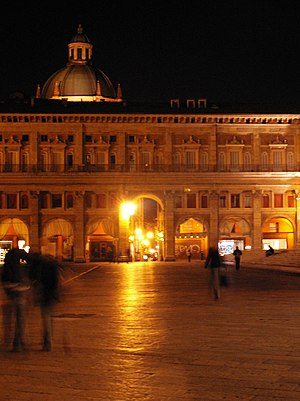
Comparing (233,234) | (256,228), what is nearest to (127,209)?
(233,234)

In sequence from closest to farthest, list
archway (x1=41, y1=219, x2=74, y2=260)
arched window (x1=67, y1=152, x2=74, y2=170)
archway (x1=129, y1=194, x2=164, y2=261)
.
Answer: archway (x1=41, y1=219, x2=74, y2=260)
arched window (x1=67, y1=152, x2=74, y2=170)
archway (x1=129, y1=194, x2=164, y2=261)

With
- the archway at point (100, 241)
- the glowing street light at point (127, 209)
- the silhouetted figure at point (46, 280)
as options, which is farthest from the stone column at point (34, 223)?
the silhouetted figure at point (46, 280)

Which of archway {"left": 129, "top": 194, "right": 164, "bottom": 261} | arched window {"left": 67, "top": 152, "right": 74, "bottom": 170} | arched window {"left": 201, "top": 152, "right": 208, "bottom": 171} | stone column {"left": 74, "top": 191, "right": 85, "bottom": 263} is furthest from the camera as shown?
archway {"left": 129, "top": 194, "right": 164, "bottom": 261}

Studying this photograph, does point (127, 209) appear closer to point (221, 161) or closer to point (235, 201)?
point (235, 201)

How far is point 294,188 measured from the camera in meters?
72.6

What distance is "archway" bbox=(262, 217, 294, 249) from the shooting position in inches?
2889

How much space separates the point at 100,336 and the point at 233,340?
8.03ft

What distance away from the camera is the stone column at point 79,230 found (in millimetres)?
70812

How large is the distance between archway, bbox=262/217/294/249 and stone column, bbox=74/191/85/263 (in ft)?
56.0

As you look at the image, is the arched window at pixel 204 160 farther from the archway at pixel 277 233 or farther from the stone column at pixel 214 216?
the archway at pixel 277 233

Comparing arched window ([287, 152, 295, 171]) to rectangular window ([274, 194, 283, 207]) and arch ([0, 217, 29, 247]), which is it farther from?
arch ([0, 217, 29, 247])
